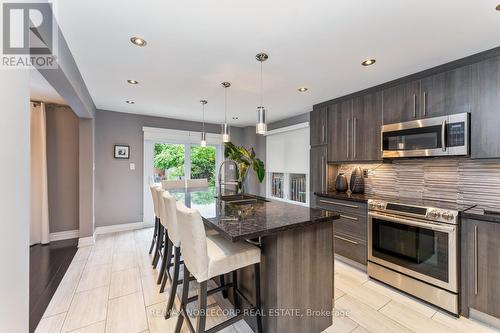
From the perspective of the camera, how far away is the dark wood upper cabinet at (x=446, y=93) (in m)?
2.14

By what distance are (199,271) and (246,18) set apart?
1.83m

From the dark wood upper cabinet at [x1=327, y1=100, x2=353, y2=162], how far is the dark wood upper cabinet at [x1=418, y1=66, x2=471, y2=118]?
35.1 inches

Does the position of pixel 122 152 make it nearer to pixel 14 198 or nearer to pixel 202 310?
pixel 14 198

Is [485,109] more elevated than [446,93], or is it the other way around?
[446,93]

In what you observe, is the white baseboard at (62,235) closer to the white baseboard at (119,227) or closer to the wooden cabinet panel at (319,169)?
the white baseboard at (119,227)

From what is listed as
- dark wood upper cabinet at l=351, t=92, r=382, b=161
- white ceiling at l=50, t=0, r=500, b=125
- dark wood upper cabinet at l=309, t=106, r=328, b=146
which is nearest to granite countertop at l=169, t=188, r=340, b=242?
white ceiling at l=50, t=0, r=500, b=125

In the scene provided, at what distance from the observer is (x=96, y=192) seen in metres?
4.18

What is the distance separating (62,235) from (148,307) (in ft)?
9.94

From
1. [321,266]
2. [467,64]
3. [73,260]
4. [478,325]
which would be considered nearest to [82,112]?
[73,260]

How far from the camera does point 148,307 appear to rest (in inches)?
80.0

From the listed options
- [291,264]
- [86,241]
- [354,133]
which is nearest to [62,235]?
[86,241]

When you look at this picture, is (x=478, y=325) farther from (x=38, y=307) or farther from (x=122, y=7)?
(x=38, y=307)

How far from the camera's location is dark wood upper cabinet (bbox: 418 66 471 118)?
2137 mm

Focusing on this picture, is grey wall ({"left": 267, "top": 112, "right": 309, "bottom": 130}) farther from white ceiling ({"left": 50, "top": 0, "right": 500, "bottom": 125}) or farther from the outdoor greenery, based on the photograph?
the outdoor greenery
